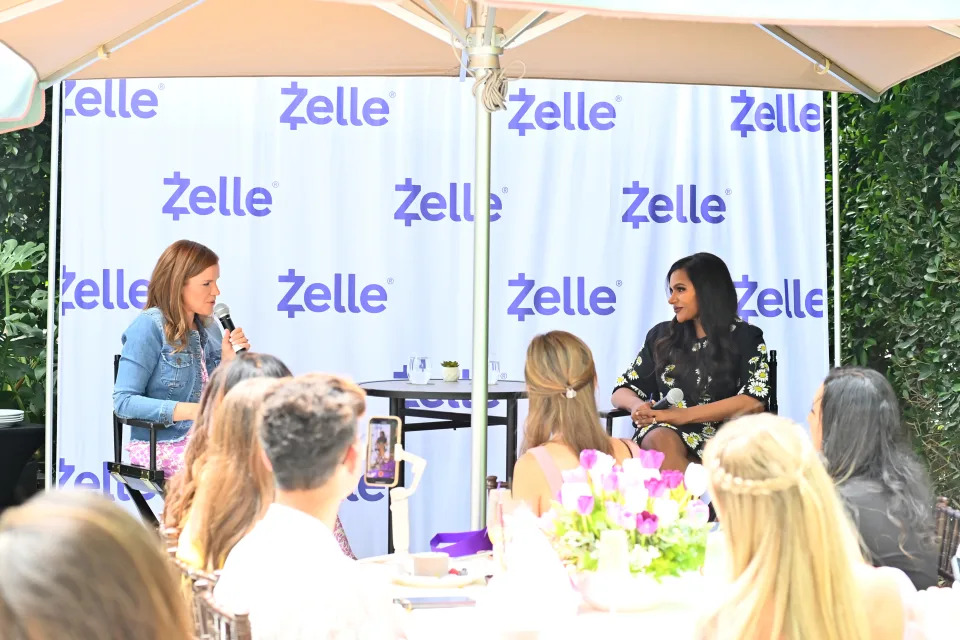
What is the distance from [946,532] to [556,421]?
40.1 inches

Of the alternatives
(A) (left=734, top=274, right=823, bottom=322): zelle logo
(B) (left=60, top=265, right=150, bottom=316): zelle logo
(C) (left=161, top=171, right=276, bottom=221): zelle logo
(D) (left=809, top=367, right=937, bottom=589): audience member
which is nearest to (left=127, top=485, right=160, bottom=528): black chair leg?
(B) (left=60, top=265, right=150, bottom=316): zelle logo

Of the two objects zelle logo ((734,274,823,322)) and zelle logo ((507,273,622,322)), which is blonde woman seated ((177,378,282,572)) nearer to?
zelle logo ((507,273,622,322))

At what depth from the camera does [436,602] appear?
7.36 ft

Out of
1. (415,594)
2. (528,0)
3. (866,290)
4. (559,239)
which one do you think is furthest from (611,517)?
(866,290)

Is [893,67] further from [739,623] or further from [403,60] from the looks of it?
[739,623]

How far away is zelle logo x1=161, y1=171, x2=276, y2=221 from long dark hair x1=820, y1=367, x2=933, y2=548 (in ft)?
10.9

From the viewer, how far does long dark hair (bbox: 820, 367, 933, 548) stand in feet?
8.25

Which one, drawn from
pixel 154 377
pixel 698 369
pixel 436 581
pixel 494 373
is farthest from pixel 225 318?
pixel 436 581

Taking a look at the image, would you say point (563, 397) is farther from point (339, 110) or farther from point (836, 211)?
point (836, 211)

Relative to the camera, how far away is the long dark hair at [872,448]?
2514mm

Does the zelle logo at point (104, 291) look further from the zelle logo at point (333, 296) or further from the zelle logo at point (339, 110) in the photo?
the zelle logo at point (339, 110)

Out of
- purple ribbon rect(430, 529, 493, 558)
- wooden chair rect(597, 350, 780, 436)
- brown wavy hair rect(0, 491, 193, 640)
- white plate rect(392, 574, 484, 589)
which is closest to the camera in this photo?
brown wavy hair rect(0, 491, 193, 640)

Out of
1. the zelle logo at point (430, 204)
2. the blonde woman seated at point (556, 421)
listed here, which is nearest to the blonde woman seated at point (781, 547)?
the blonde woman seated at point (556, 421)

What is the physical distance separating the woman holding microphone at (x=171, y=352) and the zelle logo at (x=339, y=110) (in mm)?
1233
